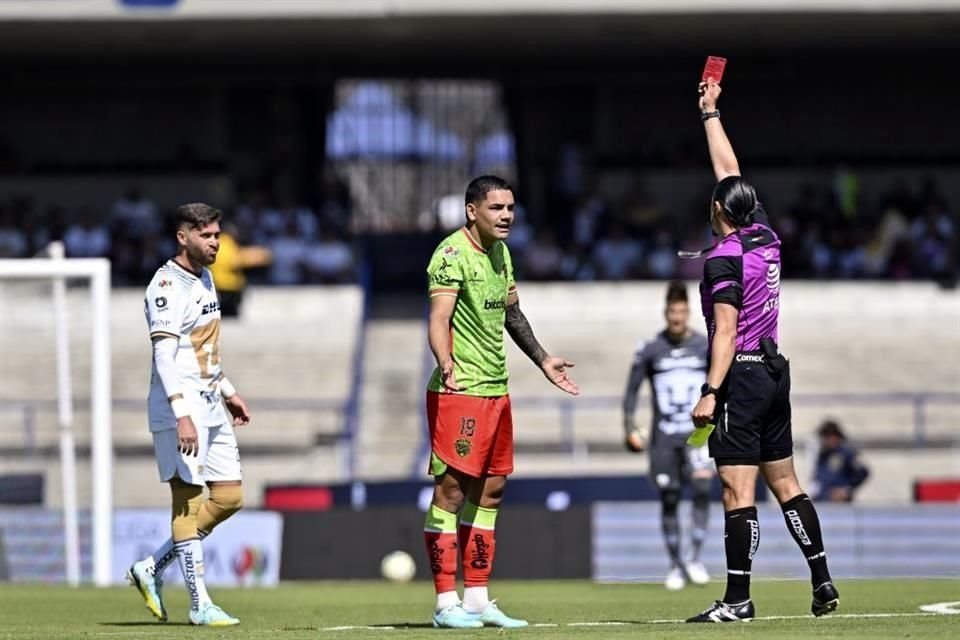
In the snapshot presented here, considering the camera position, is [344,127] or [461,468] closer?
[461,468]

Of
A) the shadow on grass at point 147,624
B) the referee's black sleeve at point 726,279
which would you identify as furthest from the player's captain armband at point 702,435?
the shadow on grass at point 147,624

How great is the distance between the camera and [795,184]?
112 feet

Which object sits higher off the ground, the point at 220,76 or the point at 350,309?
the point at 220,76

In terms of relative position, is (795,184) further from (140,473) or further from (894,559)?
(894,559)

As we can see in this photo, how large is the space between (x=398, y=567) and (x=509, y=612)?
5892 mm

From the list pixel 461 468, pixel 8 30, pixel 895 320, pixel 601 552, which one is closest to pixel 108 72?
pixel 8 30

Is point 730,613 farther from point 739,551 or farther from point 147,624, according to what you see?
point 147,624

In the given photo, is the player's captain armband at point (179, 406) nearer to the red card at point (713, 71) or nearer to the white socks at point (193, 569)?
the white socks at point (193, 569)

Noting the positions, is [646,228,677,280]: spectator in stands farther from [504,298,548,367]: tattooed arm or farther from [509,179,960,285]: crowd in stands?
[504,298,548,367]: tattooed arm

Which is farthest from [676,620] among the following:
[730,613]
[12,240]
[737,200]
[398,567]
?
[12,240]

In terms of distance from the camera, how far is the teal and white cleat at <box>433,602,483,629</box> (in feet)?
32.9

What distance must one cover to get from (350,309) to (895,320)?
8436mm

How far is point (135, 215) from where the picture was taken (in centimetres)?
3222

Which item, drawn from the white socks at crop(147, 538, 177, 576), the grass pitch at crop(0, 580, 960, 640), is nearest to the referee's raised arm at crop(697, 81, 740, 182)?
the grass pitch at crop(0, 580, 960, 640)
